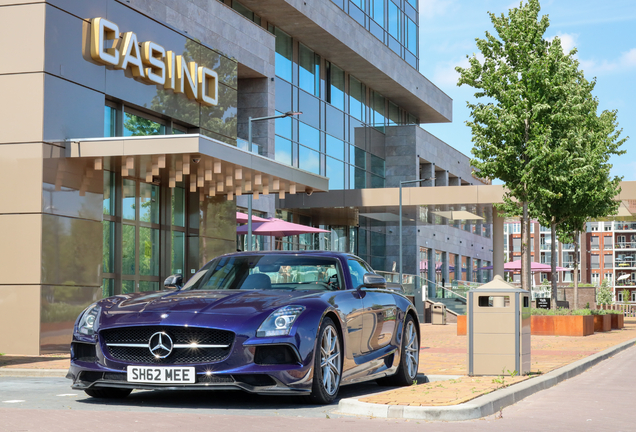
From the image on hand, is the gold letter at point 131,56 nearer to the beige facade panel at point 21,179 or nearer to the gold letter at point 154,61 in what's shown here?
the gold letter at point 154,61

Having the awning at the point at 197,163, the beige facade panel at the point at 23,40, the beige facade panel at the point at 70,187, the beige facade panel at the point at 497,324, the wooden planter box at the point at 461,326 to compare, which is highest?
the beige facade panel at the point at 23,40

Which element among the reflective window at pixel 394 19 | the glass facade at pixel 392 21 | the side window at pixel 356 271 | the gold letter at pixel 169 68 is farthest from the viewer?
the reflective window at pixel 394 19

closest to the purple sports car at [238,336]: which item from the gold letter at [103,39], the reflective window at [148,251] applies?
the gold letter at [103,39]

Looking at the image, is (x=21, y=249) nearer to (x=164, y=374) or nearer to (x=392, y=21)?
(x=164, y=374)

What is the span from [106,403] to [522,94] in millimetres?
19505

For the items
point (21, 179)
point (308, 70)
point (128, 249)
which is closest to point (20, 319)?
point (21, 179)

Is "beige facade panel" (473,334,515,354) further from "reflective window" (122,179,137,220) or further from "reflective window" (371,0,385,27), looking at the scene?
"reflective window" (371,0,385,27)

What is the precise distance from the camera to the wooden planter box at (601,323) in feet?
93.0

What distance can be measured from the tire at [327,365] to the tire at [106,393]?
1911 millimetres

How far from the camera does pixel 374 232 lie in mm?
A: 50781

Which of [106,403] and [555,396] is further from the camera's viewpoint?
[555,396]

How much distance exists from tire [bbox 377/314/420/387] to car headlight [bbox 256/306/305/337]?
262 cm

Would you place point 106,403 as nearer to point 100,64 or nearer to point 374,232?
point 100,64

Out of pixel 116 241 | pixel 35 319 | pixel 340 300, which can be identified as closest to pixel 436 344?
pixel 116 241
